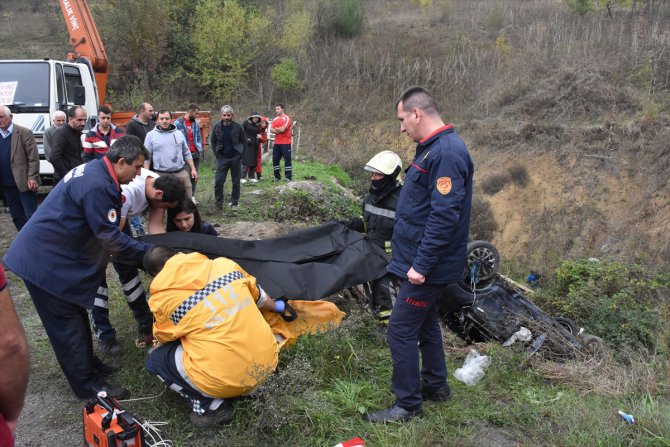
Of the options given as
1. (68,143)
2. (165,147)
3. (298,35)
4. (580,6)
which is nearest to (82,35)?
(68,143)

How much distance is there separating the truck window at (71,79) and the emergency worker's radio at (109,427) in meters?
8.26

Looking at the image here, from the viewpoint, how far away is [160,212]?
13.3 ft

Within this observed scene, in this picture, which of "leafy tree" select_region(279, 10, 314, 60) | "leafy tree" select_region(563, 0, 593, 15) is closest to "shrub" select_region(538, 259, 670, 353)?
"leafy tree" select_region(563, 0, 593, 15)

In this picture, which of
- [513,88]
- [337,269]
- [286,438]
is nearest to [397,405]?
[286,438]

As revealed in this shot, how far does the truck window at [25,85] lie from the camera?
8922 millimetres

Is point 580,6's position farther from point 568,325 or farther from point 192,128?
point 568,325

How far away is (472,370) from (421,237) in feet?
4.60

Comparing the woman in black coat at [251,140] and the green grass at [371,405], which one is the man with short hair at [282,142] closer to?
the woman in black coat at [251,140]

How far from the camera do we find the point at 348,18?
2702 centimetres

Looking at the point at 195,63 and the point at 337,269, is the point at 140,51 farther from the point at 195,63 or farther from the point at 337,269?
the point at 337,269

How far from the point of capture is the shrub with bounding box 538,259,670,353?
6.13 meters

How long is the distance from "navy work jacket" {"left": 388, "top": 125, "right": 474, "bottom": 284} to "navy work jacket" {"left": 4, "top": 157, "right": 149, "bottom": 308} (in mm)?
1880

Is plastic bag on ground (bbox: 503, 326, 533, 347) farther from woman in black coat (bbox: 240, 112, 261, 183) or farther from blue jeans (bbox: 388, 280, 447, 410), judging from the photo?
woman in black coat (bbox: 240, 112, 261, 183)

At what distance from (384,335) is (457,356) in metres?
0.71
